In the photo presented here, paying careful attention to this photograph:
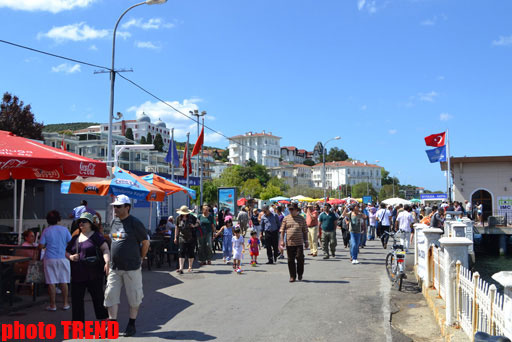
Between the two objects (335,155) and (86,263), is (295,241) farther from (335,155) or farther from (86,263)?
(335,155)

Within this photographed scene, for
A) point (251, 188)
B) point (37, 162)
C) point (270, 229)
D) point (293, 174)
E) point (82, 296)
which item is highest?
point (293, 174)

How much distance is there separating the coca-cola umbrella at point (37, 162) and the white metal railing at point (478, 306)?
6393mm

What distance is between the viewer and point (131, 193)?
493 inches

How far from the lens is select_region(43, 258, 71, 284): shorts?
8039mm

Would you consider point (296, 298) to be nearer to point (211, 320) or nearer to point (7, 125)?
point (211, 320)

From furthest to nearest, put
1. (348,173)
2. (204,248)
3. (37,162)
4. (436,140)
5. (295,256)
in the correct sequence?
(348,173), (436,140), (204,248), (295,256), (37,162)

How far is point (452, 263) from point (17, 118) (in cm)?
3397

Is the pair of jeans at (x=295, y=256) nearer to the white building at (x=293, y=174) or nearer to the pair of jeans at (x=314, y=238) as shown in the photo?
the pair of jeans at (x=314, y=238)

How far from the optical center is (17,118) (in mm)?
33656

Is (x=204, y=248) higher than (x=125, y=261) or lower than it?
lower

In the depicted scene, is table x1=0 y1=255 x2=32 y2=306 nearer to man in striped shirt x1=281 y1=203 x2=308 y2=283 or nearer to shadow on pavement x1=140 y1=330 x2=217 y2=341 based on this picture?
shadow on pavement x1=140 y1=330 x2=217 y2=341

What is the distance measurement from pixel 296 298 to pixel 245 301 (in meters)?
1.02

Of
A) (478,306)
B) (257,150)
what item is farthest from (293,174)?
(478,306)

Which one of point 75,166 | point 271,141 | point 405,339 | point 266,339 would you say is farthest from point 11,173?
point 271,141
